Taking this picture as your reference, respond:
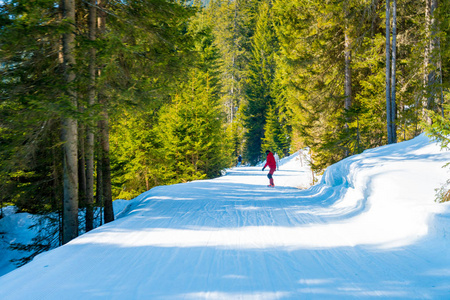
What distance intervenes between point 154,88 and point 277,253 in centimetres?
659

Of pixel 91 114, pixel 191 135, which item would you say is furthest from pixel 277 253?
pixel 191 135

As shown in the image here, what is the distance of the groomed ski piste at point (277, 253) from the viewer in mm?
3361

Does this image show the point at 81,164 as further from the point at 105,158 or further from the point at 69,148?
the point at 69,148

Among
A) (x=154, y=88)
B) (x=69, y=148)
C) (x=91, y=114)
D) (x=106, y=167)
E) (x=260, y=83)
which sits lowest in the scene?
(x=106, y=167)

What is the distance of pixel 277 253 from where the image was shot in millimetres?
4547

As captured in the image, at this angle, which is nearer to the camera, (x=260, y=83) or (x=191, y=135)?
(x=191, y=135)

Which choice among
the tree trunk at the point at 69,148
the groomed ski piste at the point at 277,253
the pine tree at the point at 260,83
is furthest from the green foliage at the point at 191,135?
the pine tree at the point at 260,83

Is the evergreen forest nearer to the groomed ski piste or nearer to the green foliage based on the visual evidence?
the green foliage

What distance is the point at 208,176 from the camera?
25172mm

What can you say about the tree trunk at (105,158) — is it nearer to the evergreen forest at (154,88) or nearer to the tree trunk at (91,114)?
the evergreen forest at (154,88)

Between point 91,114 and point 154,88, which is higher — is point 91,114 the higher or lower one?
the lower one

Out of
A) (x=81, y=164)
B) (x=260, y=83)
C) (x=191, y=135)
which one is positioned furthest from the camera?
(x=260, y=83)

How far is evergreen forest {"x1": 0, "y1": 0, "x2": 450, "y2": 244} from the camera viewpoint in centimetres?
739

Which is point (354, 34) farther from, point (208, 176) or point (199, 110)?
point (208, 176)
